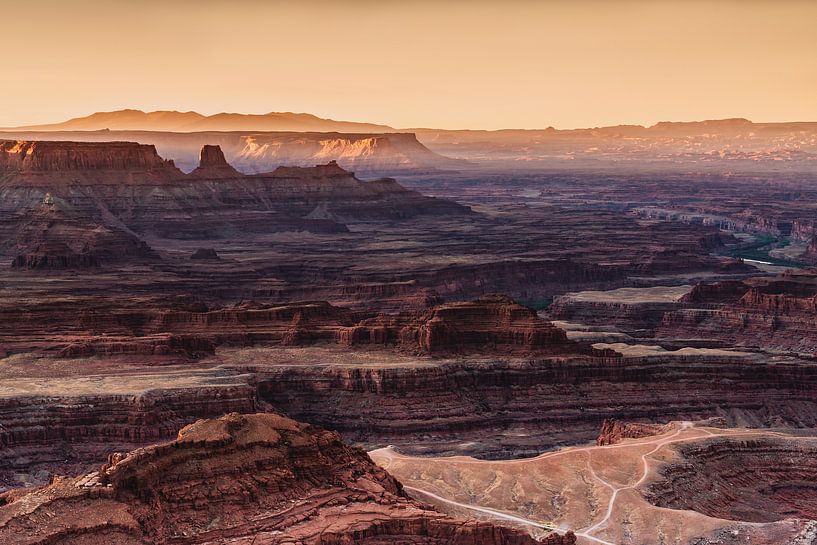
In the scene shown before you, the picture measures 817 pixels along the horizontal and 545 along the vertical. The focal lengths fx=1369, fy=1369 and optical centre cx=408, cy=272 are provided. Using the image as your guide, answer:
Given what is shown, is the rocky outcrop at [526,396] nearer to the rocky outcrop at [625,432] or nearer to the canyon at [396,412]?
the canyon at [396,412]

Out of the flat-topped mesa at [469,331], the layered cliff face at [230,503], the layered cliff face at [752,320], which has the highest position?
the layered cliff face at [230,503]

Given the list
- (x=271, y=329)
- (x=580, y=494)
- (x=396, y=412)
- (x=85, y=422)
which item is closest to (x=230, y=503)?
(x=580, y=494)

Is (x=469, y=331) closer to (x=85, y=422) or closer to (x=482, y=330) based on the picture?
(x=482, y=330)

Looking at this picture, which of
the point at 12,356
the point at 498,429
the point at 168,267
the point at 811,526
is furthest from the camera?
the point at 168,267

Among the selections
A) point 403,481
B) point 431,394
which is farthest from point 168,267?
point 403,481

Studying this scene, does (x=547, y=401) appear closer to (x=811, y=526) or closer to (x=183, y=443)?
(x=811, y=526)

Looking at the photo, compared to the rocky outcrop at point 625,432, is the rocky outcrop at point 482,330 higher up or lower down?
higher up

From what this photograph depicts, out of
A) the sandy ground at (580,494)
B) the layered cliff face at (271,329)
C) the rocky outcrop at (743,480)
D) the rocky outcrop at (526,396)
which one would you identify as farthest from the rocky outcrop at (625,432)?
the layered cliff face at (271,329)
